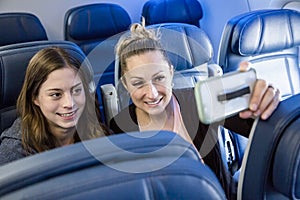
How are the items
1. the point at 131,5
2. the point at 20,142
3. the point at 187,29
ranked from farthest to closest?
1. the point at 131,5
2. the point at 187,29
3. the point at 20,142

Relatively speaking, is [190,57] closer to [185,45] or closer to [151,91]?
[185,45]

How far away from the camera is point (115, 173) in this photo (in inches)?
20.6

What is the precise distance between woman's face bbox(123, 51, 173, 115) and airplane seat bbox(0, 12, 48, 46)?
5.22ft

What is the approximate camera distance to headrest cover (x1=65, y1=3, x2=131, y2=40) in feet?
9.82

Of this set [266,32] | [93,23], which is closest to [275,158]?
[266,32]

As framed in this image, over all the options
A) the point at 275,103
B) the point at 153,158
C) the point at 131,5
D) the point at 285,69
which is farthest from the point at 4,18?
the point at 153,158

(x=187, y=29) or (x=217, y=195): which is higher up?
(x=217, y=195)

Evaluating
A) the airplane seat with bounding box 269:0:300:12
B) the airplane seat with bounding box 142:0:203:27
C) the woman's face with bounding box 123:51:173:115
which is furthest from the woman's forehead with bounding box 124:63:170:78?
the airplane seat with bounding box 142:0:203:27

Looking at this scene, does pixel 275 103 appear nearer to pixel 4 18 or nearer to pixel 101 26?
pixel 4 18

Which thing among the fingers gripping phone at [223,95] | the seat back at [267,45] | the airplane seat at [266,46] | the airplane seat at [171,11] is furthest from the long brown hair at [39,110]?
the airplane seat at [171,11]

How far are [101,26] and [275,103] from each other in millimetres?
2378

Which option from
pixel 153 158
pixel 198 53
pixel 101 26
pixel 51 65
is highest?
pixel 153 158

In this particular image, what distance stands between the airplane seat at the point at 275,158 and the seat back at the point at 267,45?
1.10 metres

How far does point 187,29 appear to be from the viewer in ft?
6.13
